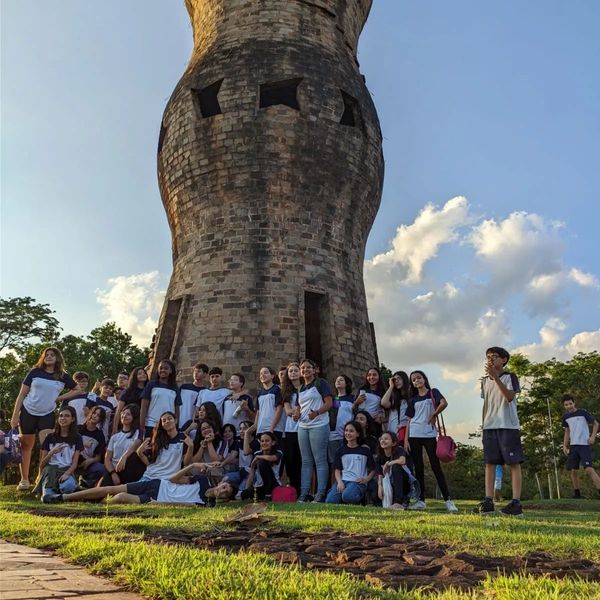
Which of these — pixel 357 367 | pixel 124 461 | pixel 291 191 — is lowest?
pixel 124 461

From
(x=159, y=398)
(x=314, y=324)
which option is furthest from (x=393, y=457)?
(x=314, y=324)

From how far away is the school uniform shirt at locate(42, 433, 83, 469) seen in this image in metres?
8.00

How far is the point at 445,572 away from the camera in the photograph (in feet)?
9.36

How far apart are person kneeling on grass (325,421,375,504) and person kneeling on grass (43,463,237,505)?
1.48 m

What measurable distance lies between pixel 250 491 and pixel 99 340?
21.5m

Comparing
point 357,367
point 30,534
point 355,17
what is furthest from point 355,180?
point 30,534

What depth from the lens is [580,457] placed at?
33.3 feet

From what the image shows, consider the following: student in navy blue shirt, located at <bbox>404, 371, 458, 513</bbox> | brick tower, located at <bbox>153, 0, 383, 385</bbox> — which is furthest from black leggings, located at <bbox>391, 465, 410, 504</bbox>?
brick tower, located at <bbox>153, 0, 383, 385</bbox>

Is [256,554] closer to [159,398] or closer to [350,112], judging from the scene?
[159,398]

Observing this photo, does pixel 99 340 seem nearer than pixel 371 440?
No

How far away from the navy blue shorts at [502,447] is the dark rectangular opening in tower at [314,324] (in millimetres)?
7776

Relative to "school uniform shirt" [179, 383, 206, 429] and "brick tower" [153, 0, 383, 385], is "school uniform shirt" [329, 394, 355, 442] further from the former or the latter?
"brick tower" [153, 0, 383, 385]

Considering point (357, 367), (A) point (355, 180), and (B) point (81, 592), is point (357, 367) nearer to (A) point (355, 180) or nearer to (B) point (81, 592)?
(A) point (355, 180)

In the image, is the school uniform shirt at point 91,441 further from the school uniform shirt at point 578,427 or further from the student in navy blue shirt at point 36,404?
the school uniform shirt at point 578,427
